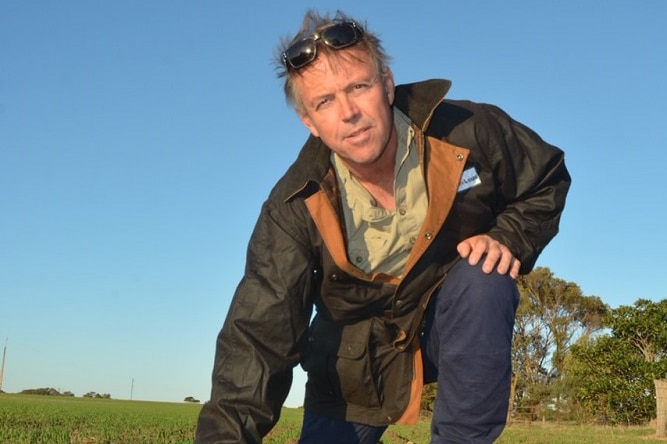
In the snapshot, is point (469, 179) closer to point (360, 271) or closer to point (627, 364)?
point (360, 271)

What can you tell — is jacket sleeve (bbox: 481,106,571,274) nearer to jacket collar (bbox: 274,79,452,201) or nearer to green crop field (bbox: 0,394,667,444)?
jacket collar (bbox: 274,79,452,201)

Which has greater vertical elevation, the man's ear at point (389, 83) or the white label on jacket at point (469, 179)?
the man's ear at point (389, 83)

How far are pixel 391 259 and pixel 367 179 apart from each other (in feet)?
1.28

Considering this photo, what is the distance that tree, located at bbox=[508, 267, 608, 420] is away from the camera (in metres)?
40.1

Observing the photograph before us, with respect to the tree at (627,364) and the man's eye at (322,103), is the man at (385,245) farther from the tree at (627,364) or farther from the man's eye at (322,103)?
the tree at (627,364)

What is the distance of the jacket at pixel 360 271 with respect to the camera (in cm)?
353

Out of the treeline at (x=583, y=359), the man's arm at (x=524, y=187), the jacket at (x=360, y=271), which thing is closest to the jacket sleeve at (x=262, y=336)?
the jacket at (x=360, y=271)

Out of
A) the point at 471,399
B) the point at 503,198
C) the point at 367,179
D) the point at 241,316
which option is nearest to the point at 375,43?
the point at 367,179

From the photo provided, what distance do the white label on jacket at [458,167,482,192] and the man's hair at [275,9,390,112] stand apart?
0.60 meters

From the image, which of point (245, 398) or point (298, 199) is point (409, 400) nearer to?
point (245, 398)

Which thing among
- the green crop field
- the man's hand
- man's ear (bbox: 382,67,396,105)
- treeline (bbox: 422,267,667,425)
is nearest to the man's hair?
man's ear (bbox: 382,67,396,105)

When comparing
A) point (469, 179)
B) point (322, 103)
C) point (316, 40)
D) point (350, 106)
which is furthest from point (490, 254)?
point (316, 40)

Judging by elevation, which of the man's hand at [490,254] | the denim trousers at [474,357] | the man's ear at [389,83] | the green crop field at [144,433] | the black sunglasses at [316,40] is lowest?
the green crop field at [144,433]

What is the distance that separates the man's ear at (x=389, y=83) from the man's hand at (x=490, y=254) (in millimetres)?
761
